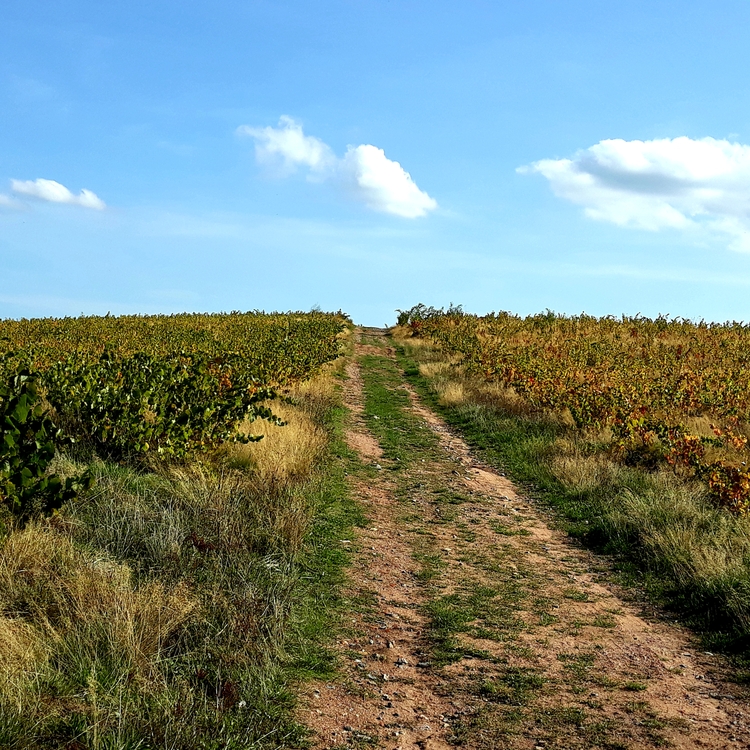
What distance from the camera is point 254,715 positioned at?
4.75 metres

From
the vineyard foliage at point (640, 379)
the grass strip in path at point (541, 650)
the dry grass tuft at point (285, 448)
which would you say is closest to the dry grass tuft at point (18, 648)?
the grass strip in path at point (541, 650)

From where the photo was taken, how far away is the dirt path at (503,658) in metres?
4.91

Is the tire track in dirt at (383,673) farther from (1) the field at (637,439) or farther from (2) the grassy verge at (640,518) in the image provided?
Result: (1) the field at (637,439)

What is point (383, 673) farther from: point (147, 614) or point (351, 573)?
point (351, 573)

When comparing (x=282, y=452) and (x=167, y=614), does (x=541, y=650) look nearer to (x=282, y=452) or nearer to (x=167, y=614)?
(x=167, y=614)

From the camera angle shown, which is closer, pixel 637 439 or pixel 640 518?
pixel 640 518

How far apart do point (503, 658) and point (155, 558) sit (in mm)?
3117

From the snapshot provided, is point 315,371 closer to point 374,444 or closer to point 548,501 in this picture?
point 374,444

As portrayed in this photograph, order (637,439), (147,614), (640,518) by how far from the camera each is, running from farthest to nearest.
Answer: (637,439) → (640,518) → (147,614)

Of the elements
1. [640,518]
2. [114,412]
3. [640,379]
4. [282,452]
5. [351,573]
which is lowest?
[351,573]

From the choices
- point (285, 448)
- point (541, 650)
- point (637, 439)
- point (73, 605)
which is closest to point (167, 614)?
point (73, 605)

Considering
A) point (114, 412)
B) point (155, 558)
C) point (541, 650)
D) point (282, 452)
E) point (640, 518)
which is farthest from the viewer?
point (282, 452)

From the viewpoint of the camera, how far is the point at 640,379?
1773 centimetres

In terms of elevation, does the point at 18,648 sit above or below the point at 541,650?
above
